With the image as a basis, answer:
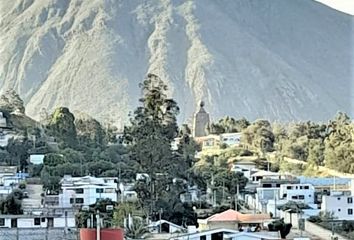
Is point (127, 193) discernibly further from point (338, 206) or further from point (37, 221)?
point (37, 221)

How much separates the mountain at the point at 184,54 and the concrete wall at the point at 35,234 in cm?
1753

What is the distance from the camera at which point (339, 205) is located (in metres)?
7.04

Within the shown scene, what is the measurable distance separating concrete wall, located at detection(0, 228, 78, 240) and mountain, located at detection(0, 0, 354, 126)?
57.5 feet

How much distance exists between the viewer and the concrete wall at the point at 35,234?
4.27 m

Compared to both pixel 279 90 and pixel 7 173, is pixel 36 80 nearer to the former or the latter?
pixel 279 90

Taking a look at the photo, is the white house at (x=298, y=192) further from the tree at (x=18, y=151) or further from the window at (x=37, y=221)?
the window at (x=37, y=221)

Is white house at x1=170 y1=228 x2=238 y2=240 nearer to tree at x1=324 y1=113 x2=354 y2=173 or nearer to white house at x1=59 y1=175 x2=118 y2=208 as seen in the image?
white house at x1=59 y1=175 x2=118 y2=208

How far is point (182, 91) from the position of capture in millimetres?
26156

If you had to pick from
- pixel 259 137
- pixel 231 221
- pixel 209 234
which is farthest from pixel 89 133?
pixel 209 234

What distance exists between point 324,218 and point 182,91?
65.1 ft

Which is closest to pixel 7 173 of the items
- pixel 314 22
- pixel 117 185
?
pixel 117 185

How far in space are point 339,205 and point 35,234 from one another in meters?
3.24

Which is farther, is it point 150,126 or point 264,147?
point 264,147

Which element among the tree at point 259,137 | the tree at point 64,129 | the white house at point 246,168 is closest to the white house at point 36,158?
the tree at point 64,129
